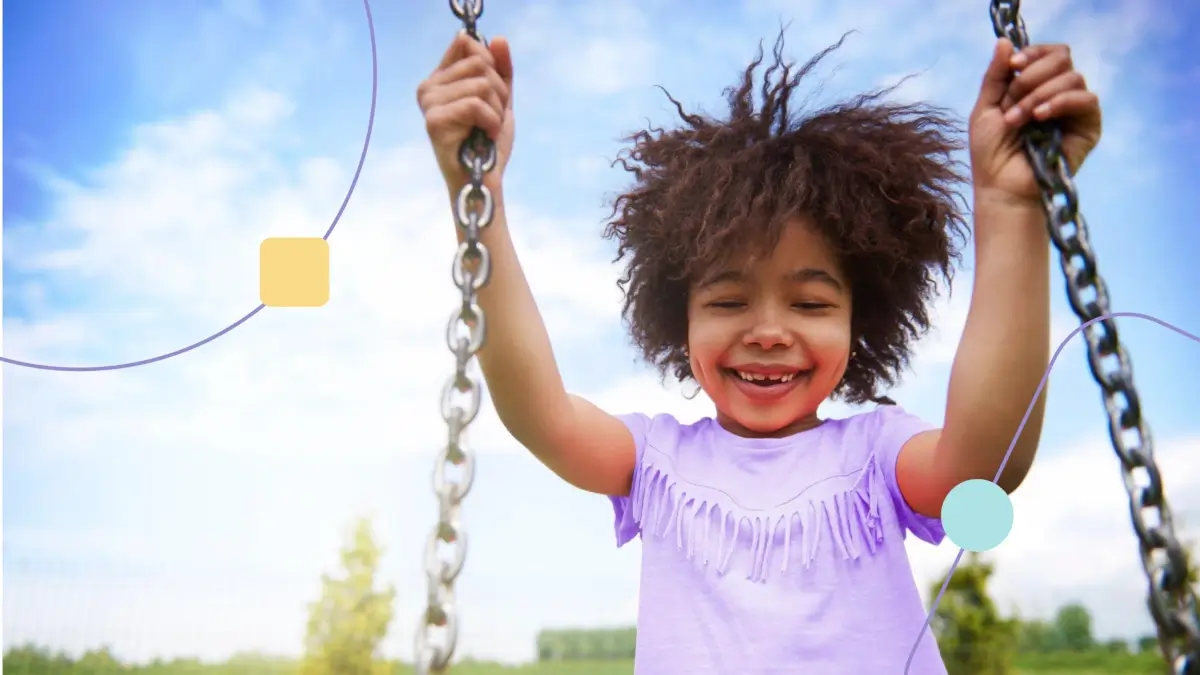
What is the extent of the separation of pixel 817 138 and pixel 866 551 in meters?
0.45

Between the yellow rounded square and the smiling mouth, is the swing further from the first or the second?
the yellow rounded square

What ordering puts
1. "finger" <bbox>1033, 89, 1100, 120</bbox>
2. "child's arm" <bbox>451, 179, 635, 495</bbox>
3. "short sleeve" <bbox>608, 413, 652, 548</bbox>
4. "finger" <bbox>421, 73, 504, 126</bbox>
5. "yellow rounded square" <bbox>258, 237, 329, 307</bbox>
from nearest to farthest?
"finger" <bbox>1033, 89, 1100, 120</bbox> < "finger" <bbox>421, 73, 504, 126</bbox> < "child's arm" <bbox>451, 179, 635, 495</bbox> < "short sleeve" <bbox>608, 413, 652, 548</bbox> < "yellow rounded square" <bbox>258, 237, 329, 307</bbox>

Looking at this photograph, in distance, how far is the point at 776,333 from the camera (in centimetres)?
103

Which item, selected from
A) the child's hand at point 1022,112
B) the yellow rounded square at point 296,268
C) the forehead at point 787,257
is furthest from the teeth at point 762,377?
the yellow rounded square at point 296,268

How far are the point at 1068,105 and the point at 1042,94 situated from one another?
2cm

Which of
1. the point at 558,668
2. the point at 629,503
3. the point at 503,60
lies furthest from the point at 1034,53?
the point at 558,668

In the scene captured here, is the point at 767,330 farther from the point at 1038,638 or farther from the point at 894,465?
the point at 1038,638

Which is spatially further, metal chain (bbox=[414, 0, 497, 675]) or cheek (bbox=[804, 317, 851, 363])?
cheek (bbox=[804, 317, 851, 363])

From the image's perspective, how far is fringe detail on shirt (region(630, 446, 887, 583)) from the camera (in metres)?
0.98

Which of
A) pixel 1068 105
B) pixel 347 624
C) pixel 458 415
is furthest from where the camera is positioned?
pixel 347 624

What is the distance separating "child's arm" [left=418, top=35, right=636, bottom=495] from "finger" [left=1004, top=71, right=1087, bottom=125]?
0.42 m

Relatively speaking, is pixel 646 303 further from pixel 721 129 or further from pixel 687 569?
pixel 687 569

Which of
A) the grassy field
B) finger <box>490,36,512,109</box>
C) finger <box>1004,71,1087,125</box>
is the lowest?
the grassy field

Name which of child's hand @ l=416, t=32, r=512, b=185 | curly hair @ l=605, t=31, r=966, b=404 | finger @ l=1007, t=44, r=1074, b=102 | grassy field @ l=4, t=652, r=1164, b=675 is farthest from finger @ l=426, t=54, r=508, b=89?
grassy field @ l=4, t=652, r=1164, b=675
